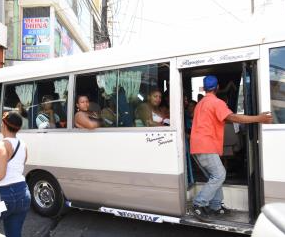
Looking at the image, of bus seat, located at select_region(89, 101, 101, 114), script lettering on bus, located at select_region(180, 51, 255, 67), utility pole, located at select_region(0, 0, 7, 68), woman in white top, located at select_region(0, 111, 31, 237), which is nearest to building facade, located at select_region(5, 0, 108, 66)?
utility pole, located at select_region(0, 0, 7, 68)

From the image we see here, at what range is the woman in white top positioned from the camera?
155 inches

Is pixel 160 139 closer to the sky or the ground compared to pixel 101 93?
closer to the ground

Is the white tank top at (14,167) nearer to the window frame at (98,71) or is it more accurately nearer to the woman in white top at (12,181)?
the woman in white top at (12,181)

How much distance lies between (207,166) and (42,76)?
2.86m

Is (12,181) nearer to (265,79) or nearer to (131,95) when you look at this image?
(131,95)

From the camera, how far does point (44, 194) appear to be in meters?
6.38

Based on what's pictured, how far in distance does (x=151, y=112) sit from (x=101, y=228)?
1.87m

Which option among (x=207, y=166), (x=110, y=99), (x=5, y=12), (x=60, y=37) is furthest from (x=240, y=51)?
(x=60, y=37)

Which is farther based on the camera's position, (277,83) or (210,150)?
(210,150)

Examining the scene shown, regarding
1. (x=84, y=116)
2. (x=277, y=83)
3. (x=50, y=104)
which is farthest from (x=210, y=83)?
(x=50, y=104)

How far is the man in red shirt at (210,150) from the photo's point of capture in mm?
4789

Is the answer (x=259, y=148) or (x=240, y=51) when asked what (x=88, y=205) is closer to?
(x=259, y=148)

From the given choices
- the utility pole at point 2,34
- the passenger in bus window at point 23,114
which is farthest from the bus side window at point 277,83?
the utility pole at point 2,34

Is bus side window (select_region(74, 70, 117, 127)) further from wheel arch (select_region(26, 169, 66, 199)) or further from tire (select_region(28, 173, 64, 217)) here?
tire (select_region(28, 173, 64, 217))
